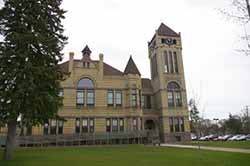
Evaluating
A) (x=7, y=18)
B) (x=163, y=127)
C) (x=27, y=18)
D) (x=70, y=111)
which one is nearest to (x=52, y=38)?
(x=27, y=18)

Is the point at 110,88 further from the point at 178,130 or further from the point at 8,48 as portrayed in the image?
the point at 8,48

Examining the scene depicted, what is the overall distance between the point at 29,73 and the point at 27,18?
407 cm

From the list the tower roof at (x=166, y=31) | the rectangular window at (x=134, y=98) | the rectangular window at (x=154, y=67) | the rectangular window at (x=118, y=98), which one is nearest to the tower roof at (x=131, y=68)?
the rectangular window at (x=134, y=98)

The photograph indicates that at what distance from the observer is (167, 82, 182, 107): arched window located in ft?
168

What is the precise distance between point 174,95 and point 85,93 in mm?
17010

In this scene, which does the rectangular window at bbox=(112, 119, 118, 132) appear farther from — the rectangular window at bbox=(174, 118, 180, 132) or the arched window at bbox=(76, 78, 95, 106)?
the rectangular window at bbox=(174, 118, 180, 132)

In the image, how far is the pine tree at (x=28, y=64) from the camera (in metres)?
17.6

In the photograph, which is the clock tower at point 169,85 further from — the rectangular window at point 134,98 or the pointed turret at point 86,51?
the pointed turret at point 86,51

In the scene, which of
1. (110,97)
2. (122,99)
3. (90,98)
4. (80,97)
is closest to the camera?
(80,97)

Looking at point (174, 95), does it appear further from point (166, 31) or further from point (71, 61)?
point (71, 61)

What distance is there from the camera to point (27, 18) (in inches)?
745

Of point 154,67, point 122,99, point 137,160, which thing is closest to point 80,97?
point 122,99

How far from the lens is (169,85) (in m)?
51.9

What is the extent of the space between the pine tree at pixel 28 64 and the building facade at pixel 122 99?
24408 millimetres
